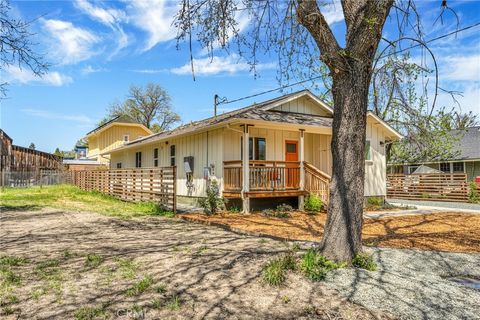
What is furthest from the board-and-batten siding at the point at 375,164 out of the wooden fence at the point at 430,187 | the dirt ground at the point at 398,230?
the wooden fence at the point at 430,187

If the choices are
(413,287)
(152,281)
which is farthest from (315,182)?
(152,281)

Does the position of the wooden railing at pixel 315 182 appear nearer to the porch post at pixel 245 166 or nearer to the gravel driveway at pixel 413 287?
the porch post at pixel 245 166

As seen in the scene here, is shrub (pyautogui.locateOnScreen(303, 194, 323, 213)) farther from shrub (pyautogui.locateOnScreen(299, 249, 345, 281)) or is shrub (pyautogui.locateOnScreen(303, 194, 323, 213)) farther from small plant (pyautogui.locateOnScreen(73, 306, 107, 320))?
small plant (pyautogui.locateOnScreen(73, 306, 107, 320))

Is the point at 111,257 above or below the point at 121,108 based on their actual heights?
below

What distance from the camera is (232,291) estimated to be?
3.84m

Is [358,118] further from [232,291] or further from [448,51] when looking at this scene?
[448,51]

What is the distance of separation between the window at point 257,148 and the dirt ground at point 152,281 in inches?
251

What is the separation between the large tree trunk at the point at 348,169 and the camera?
471 centimetres

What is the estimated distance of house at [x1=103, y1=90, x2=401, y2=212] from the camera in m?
12.2

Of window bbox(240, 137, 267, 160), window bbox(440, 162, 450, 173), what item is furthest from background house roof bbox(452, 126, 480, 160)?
window bbox(240, 137, 267, 160)

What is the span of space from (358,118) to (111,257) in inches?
169

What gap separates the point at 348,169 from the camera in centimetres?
477

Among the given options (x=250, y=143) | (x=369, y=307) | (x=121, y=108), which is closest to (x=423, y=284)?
(x=369, y=307)

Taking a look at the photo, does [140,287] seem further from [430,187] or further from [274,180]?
[430,187]
